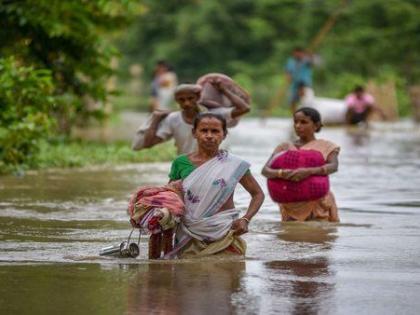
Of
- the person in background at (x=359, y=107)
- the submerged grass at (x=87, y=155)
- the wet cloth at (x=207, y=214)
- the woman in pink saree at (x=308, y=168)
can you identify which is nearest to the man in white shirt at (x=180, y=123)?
the woman in pink saree at (x=308, y=168)

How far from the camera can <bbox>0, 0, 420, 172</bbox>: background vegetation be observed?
15.5 meters

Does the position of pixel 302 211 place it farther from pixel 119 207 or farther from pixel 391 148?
pixel 391 148

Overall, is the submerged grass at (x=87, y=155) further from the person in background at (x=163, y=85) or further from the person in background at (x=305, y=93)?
the person in background at (x=305, y=93)

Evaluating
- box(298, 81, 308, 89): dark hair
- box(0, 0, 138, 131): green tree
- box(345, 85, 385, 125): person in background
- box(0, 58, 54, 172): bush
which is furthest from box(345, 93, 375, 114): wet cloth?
box(0, 58, 54, 172): bush

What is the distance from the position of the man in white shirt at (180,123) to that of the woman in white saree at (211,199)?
2.54 m

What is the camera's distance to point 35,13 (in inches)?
736

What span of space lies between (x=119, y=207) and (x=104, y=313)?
579 centimetres

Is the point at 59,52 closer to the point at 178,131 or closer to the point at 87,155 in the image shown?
the point at 87,155

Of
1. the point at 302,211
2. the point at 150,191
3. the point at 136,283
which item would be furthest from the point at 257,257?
the point at 302,211

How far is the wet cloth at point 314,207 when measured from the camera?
11.9 m

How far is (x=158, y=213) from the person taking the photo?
8.93 metres

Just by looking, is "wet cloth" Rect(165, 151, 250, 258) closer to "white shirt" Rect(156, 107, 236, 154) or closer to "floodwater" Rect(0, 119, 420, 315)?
"floodwater" Rect(0, 119, 420, 315)

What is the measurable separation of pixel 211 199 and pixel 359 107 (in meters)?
23.5

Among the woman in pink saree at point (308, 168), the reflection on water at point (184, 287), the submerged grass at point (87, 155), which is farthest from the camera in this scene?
the submerged grass at point (87, 155)
